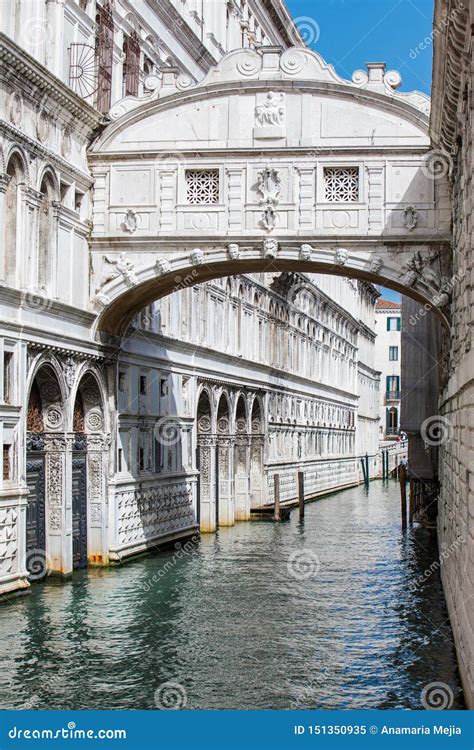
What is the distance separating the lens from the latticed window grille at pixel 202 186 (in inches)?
740

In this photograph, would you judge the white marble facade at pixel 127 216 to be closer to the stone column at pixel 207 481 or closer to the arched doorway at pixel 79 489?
the arched doorway at pixel 79 489

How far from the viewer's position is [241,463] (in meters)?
31.8

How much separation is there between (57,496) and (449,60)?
30.6ft

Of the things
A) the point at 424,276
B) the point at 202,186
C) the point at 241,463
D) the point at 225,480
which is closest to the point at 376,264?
the point at 424,276

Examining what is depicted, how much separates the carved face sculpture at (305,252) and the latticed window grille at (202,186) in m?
1.60

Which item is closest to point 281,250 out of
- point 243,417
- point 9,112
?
point 9,112

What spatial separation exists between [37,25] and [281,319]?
20880mm

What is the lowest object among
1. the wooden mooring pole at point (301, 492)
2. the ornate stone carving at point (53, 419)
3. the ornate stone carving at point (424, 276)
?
the wooden mooring pole at point (301, 492)

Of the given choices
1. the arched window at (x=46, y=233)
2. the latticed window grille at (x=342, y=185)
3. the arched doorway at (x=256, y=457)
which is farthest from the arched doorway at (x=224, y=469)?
the arched window at (x=46, y=233)

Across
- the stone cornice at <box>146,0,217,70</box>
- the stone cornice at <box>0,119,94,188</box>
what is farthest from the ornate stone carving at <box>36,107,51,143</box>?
the stone cornice at <box>146,0,217,70</box>

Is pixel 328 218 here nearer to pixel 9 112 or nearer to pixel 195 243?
pixel 195 243

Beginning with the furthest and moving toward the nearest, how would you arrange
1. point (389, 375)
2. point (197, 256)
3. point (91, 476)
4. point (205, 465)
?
point (389, 375)
point (205, 465)
point (91, 476)
point (197, 256)

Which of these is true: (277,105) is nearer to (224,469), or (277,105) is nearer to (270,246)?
(270,246)

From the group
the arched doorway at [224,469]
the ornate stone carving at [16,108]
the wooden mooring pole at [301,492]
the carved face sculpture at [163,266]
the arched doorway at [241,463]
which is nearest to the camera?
the ornate stone carving at [16,108]
